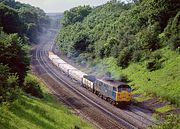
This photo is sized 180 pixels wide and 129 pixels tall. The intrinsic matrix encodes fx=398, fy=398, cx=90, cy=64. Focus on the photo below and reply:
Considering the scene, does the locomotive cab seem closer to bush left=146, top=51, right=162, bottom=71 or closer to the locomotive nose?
the locomotive nose

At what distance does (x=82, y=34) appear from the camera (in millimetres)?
101562

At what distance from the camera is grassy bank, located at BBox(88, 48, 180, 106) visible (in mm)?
47197

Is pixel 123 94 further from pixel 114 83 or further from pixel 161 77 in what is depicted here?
pixel 161 77

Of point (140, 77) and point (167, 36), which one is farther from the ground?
point (167, 36)

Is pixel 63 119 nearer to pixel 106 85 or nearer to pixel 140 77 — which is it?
pixel 106 85

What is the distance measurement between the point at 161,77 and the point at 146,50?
1151cm

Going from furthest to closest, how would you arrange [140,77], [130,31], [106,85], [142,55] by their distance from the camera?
1. [130,31]
2. [142,55]
3. [140,77]
4. [106,85]

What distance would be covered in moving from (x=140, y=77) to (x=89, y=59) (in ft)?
106

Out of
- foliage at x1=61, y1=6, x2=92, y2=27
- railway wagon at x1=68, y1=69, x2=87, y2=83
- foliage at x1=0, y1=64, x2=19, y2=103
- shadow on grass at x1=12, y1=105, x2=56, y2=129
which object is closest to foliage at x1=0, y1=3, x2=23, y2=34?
railway wagon at x1=68, y1=69, x2=87, y2=83

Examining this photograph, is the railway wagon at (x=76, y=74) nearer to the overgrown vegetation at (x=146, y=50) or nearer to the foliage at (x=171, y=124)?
the overgrown vegetation at (x=146, y=50)

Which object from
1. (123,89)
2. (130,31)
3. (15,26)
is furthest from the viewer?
(15,26)

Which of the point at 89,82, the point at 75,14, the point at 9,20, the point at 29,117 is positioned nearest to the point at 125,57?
the point at 89,82

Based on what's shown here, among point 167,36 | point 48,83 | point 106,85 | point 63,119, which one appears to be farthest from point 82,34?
point 63,119

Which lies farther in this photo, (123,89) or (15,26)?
(15,26)
